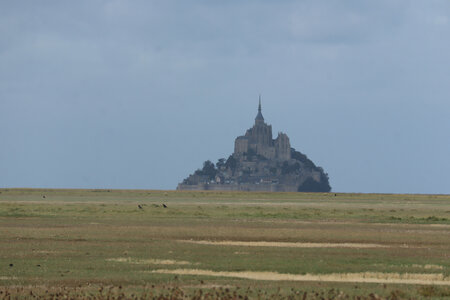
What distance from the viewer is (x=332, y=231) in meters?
61.2

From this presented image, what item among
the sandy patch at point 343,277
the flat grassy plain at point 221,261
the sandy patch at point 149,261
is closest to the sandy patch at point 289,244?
the flat grassy plain at point 221,261

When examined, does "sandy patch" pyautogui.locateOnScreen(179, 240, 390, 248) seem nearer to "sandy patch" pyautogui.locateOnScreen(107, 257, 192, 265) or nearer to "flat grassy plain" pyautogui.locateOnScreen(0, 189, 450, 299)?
"flat grassy plain" pyautogui.locateOnScreen(0, 189, 450, 299)

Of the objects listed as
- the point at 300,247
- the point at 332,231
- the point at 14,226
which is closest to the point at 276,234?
the point at 332,231

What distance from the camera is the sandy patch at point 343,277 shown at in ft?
111

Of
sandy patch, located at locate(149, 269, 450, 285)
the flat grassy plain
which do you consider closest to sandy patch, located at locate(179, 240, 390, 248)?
the flat grassy plain

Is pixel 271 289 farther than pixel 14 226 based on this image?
→ No

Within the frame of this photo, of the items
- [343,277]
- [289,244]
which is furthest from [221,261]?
[289,244]

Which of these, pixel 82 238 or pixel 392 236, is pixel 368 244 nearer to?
pixel 392 236

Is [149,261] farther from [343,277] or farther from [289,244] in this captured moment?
[289,244]

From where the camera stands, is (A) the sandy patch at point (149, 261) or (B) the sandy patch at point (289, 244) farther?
(B) the sandy patch at point (289, 244)

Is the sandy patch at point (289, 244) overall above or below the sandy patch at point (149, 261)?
above

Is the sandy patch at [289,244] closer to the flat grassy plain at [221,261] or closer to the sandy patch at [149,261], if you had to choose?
the flat grassy plain at [221,261]

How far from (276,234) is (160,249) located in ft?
45.2

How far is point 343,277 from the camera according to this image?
115ft
